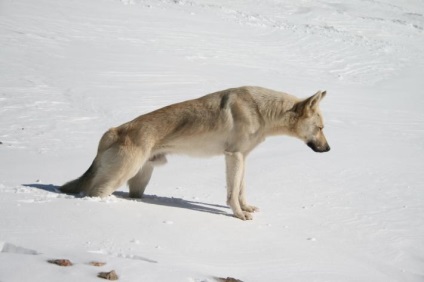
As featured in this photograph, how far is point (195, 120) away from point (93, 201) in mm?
1651

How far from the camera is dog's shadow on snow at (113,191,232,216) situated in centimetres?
736

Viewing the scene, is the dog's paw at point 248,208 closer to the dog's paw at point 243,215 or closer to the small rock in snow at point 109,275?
the dog's paw at point 243,215

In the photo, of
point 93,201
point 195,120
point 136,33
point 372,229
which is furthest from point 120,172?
point 136,33

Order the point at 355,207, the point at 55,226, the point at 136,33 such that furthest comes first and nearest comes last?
1. the point at 136,33
2. the point at 355,207
3. the point at 55,226

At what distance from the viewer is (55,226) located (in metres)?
5.55

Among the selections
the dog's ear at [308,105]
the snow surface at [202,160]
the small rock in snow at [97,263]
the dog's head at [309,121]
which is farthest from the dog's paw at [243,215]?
the small rock in snow at [97,263]

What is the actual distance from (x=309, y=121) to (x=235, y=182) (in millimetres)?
1377

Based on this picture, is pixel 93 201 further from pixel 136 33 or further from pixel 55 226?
pixel 136 33

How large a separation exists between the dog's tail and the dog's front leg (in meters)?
1.44

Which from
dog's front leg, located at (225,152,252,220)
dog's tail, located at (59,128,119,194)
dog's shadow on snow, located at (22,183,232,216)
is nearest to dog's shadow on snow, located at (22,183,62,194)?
dog's shadow on snow, located at (22,183,232,216)

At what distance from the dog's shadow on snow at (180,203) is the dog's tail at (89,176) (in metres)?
0.59

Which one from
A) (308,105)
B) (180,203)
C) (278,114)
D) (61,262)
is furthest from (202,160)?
(61,262)

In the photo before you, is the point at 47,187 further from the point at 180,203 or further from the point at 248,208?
the point at 248,208

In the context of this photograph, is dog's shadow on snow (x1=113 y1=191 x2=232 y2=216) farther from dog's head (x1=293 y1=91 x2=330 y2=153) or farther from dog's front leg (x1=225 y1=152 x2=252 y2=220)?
dog's head (x1=293 y1=91 x2=330 y2=153)
